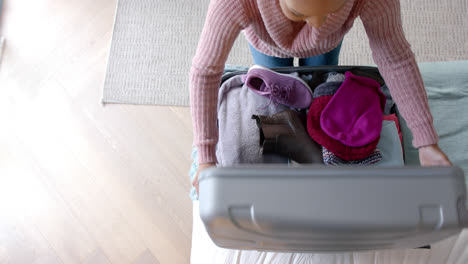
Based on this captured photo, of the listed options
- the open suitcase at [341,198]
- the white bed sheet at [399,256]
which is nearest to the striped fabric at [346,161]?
the white bed sheet at [399,256]

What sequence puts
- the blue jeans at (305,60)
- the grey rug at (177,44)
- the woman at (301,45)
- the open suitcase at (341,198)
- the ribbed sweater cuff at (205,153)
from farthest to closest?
the grey rug at (177,44)
the blue jeans at (305,60)
the ribbed sweater cuff at (205,153)
the woman at (301,45)
the open suitcase at (341,198)

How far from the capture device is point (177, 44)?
52.6 inches

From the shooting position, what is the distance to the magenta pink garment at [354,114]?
0.71m

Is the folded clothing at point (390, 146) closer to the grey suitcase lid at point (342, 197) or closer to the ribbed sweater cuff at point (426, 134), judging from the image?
the ribbed sweater cuff at point (426, 134)

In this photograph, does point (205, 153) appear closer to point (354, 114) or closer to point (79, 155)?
point (354, 114)

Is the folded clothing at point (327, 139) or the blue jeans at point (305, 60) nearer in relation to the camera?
the folded clothing at point (327, 139)

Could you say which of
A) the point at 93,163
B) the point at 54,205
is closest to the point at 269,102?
the point at 93,163

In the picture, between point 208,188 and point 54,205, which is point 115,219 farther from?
point 208,188

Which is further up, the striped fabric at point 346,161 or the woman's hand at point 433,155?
the woman's hand at point 433,155

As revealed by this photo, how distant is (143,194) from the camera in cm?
120

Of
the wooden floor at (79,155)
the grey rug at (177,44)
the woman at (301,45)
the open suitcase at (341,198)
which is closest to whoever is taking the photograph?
the open suitcase at (341,198)

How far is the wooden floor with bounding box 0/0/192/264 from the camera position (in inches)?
45.9

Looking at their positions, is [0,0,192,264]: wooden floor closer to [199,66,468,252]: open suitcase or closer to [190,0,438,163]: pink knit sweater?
[190,0,438,163]: pink knit sweater

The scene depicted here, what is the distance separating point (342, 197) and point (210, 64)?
1.18 ft
